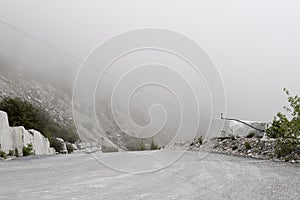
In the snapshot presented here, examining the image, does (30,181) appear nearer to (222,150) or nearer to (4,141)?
(4,141)

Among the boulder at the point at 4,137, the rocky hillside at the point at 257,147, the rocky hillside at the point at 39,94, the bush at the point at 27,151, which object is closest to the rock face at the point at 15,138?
the boulder at the point at 4,137

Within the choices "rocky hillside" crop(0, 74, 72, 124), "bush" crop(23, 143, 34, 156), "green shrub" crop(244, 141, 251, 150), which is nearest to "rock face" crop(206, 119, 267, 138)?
"green shrub" crop(244, 141, 251, 150)

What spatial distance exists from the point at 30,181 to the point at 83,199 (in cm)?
200

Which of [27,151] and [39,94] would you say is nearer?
[27,151]

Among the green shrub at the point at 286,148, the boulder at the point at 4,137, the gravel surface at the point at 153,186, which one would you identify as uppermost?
the boulder at the point at 4,137

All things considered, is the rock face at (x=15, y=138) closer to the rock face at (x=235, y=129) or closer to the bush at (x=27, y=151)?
the bush at (x=27, y=151)

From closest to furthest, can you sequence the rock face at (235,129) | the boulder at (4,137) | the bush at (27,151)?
the boulder at (4,137) → the bush at (27,151) → the rock face at (235,129)

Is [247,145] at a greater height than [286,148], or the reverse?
[247,145]

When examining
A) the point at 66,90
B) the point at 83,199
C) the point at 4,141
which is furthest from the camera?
the point at 66,90

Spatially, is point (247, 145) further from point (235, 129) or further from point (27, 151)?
point (27, 151)

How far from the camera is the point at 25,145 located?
14180 mm

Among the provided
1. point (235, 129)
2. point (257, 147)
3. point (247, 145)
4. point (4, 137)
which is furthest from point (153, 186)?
point (235, 129)

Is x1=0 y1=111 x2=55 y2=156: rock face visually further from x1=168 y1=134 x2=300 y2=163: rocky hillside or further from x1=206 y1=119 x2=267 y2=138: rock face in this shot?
x1=206 y1=119 x2=267 y2=138: rock face

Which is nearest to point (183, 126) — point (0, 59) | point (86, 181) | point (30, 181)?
point (86, 181)
